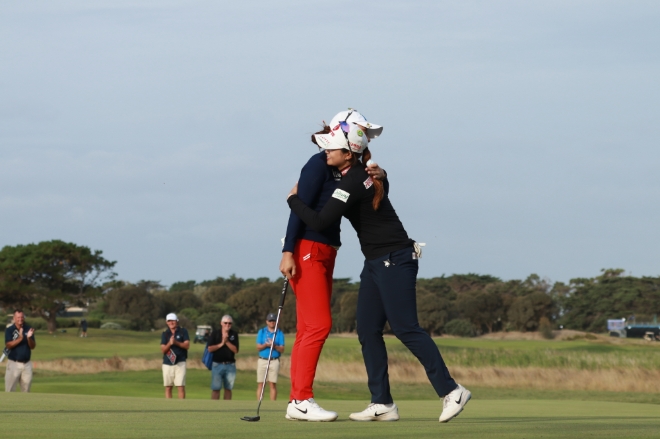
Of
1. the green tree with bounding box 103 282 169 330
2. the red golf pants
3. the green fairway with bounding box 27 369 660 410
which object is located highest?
the green tree with bounding box 103 282 169 330

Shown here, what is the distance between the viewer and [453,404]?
6531mm

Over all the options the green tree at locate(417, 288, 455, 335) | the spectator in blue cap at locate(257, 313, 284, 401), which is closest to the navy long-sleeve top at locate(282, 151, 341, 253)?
the spectator in blue cap at locate(257, 313, 284, 401)

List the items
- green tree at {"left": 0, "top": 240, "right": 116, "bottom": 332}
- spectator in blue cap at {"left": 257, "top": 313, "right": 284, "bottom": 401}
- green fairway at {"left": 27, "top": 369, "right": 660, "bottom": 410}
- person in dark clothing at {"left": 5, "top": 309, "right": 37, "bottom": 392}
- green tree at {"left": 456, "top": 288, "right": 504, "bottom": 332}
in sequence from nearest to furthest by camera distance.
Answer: person in dark clothing at {"left": 5, "top": 309, "right": 37, "bottom": 392}, spectator in blue cap at {"left": 257, "top": 313, "right": 284, "bottom": 401}, green fairway at {"left": 27, "top": 369, "right": 660, "bottom": 410}, green tree at {"left": 0, "top": 240, "right": 116, "bottom": 332}, green tree at {"left": 456, "top": 288, "right": 504, "bottom": 332}

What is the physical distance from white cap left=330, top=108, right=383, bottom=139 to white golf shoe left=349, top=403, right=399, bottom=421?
1977mm

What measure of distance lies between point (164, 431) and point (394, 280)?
79.9 inches

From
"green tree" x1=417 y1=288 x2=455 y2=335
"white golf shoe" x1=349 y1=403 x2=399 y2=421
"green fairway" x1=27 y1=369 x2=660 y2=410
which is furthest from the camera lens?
"green tree" x1=417 y1=288 x2=455 y2=335

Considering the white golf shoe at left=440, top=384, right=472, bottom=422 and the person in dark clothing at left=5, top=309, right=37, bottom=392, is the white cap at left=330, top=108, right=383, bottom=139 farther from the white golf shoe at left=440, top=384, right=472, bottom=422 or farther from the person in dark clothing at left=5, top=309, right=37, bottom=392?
the person in dark clothing at left=5, top=309, right=37, bottom=392

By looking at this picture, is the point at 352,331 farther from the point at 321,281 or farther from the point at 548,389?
the point at 321,281

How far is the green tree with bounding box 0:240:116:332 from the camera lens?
89438 millimetres

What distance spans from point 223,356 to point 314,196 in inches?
486

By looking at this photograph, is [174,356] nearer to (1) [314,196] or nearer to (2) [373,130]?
(1) [314,196]

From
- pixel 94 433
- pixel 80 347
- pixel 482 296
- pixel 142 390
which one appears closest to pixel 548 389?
pixel 142 390

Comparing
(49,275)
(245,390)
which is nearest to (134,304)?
(49,275)

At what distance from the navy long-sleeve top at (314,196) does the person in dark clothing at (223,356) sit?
11.9 m
